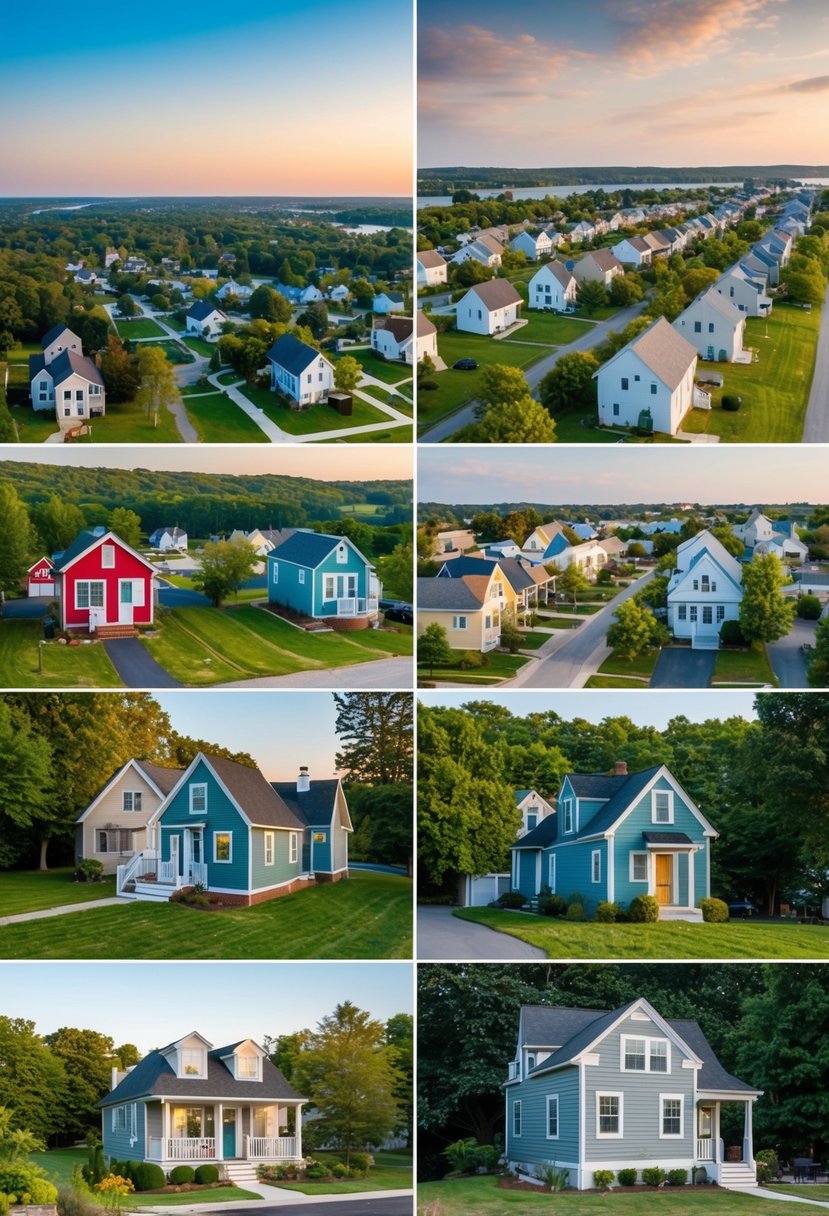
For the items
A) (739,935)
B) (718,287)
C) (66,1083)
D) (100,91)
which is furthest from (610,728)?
(100,91)

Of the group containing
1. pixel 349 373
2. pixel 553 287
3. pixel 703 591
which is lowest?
pixel 703 591

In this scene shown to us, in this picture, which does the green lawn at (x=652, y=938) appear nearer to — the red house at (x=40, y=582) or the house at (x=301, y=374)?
the red house at (x=40, y=582)

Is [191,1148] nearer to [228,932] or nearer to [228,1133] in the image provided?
[228,1133]

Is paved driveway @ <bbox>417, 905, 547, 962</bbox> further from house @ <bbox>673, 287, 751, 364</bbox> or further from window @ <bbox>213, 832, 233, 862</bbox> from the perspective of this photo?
house @ <bbox>673, 287, 751, 364</bbox>

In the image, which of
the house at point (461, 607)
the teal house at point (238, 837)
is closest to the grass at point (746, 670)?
the house at point (461, 607)

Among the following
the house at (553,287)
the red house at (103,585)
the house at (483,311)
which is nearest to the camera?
the red house at (103,585)

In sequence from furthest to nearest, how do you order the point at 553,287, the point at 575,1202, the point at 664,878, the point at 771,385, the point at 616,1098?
the point at 553,287, the point at 771,385, the point at 664,878, the point at 616,1098, the point at 575,1202

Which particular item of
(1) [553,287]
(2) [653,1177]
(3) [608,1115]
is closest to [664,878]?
(3) [608,1115]
